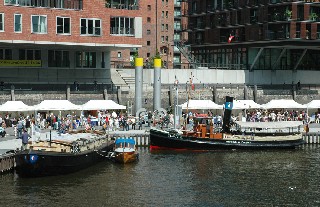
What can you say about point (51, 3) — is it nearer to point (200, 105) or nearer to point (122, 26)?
point (122, 26)

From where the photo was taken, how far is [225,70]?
352 feet

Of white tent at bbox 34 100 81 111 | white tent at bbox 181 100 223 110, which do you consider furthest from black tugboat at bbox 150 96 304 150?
white tent at bbox 34 100 81 111

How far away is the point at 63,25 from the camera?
8781 cm

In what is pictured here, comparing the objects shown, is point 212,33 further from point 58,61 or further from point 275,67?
point 58,61

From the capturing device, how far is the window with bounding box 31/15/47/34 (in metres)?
85.7

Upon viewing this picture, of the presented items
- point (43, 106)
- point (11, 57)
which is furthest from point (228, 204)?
point (11, 57)

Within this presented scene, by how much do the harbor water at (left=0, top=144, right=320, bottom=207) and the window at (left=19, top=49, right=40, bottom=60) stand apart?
102 ft

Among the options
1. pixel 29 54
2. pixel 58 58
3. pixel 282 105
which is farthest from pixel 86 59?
pixel 282 105

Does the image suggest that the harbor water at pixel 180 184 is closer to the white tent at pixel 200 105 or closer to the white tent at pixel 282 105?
the white tent at pixel 200 105

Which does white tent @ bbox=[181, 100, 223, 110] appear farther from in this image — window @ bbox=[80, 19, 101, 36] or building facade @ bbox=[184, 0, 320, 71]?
building facade @ bbox=[184, 0, 320, 71]

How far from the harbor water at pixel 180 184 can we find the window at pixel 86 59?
3191 cm

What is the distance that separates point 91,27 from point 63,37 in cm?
400

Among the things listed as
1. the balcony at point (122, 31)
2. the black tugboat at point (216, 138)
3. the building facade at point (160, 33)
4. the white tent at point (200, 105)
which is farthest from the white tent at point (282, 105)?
the building facade at point (160, 33)

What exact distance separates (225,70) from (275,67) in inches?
444
